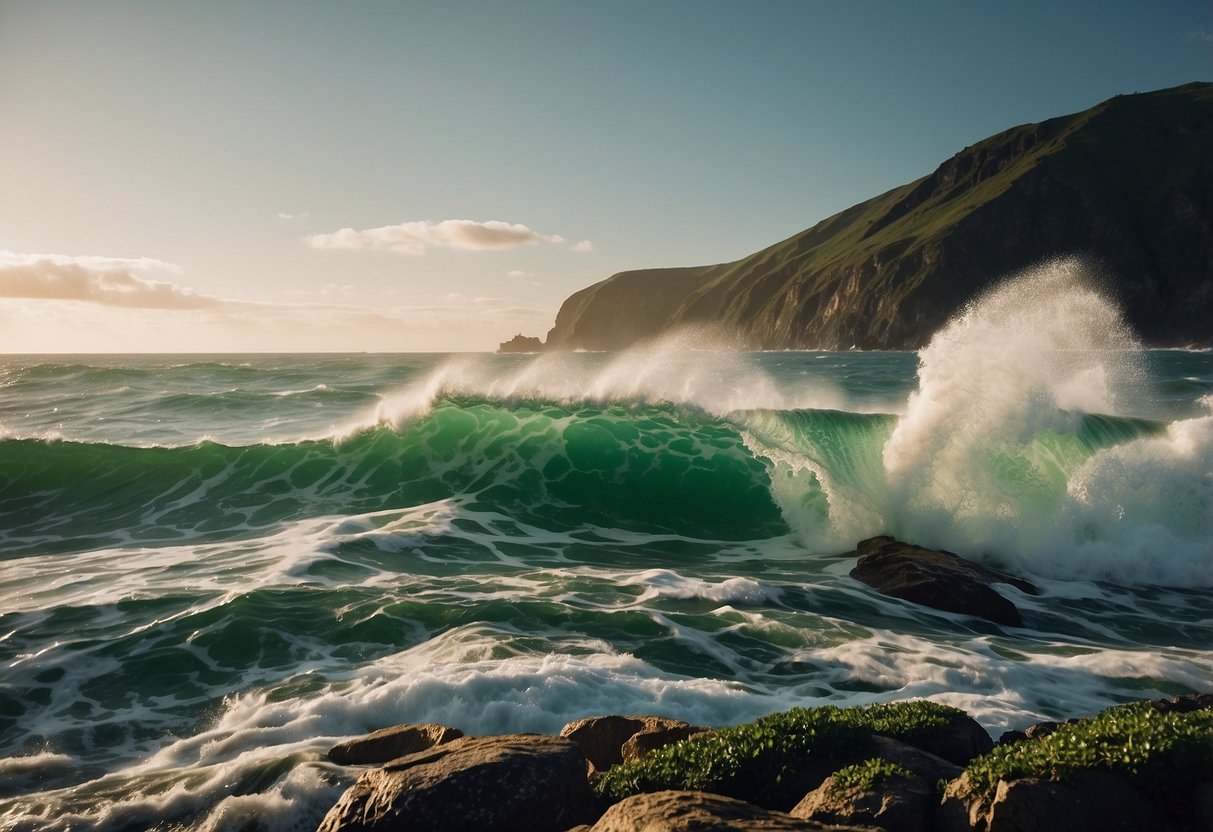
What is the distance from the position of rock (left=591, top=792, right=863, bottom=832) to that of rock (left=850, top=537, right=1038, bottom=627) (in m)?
10.2

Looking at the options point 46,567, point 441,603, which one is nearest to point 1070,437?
point 441,603

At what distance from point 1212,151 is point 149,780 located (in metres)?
188

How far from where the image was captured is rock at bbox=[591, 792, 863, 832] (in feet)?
14.6

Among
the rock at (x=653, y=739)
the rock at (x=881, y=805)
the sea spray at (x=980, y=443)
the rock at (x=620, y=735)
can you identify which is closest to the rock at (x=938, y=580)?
the sea spray at (x=980, y=443)

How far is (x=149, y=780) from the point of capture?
285 inches

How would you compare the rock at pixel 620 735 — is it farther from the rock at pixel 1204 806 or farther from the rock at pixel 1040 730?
the rock at pixel 1204 806

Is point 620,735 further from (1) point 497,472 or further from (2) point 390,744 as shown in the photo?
(1) point 497,472

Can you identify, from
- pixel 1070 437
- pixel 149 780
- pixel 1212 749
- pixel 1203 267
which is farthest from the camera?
pixel 1203 267

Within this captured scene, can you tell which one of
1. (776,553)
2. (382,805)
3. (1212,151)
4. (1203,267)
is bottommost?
(776,553)

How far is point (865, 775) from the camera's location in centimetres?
525

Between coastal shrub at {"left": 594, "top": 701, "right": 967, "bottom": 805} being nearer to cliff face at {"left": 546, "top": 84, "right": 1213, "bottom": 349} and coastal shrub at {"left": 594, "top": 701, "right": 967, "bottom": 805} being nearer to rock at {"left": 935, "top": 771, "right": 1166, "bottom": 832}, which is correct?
rock at {"left": 935, "top": 771, "right": 1166, "bottom": 832}

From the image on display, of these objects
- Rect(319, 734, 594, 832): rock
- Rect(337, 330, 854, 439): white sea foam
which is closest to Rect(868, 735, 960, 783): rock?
Rect(319, 734, 594, 832): rock

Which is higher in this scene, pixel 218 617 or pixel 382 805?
pixel 382 805

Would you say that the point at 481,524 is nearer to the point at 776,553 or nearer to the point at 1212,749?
the point at 776,553
